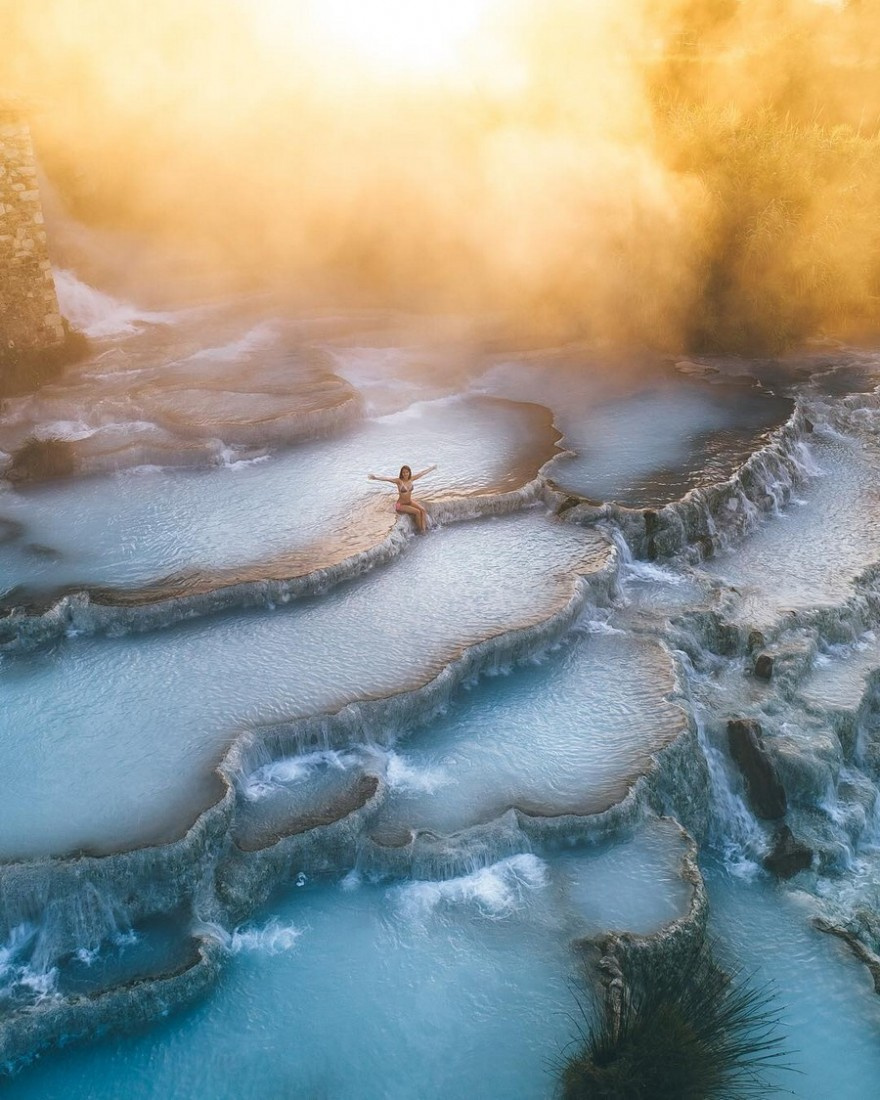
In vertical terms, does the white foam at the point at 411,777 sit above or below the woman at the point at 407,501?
below

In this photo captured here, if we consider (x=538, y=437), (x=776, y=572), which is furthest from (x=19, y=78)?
(x=776, y=572)

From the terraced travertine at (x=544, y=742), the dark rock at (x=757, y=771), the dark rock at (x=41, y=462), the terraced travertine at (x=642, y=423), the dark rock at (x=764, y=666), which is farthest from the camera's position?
the terraced travertine at (x=642, y=423)

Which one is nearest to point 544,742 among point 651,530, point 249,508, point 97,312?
point 651,530

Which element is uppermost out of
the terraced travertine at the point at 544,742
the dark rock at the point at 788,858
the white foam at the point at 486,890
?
the terraced travertine at the point at 544,742

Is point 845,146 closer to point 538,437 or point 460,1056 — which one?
point 538,437

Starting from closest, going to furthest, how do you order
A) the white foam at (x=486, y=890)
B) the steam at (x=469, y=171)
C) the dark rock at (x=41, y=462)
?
the white foam at (x=486, y=890)
the dark rock at (x=41, y=462)
the steam at (x=469, y=171)

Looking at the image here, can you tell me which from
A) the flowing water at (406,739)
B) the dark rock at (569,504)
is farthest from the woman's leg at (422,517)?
the dark rock at (569,504)

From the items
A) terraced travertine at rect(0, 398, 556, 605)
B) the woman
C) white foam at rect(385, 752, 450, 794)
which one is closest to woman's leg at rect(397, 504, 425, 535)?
the woman

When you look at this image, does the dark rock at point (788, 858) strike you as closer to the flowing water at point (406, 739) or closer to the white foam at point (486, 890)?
the flowing water at point (406, 739)
